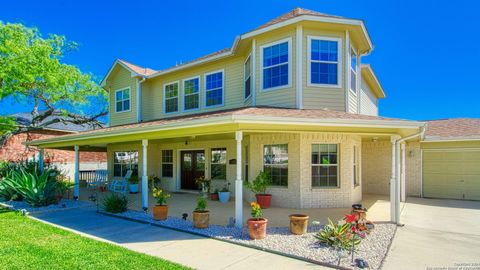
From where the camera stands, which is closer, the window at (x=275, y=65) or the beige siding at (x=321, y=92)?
the beige siding at (x=321, y=92)

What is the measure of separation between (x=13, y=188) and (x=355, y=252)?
13.0m

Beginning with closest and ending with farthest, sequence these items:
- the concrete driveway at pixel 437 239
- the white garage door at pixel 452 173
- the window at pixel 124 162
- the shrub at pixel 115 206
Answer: the concrete driveway at pixel 437 239
the shrub at pixel 115 206
the white garage door at pixel 452 173
the window at pixel 124 162

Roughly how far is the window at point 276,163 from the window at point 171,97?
238 inches

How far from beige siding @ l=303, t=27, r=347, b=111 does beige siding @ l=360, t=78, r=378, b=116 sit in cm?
391

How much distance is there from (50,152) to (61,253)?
2228 centimetres

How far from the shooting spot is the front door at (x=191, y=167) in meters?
15.1

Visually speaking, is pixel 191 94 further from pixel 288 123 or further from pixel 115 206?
pixel 288 123

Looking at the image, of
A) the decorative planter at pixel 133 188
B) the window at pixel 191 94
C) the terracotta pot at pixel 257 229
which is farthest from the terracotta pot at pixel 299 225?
the decorative planter at pixel 133 188

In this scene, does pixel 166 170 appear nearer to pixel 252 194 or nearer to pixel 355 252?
pixel 252 194

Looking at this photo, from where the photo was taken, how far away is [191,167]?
15547 mm

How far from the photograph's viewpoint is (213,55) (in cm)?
1344

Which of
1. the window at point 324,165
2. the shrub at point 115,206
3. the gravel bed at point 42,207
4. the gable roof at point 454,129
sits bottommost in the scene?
the gravel bed at point 42,207

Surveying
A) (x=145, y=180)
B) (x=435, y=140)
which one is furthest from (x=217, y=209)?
(x=435, y=140)

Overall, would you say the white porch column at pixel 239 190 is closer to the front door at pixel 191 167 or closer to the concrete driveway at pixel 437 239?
the concrete driveway at pixel 437 239
